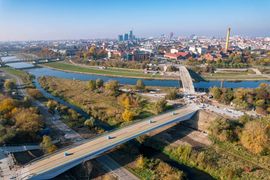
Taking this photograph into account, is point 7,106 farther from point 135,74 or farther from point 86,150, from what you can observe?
point 135,74

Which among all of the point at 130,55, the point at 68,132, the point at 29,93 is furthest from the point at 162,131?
the point at 130,55

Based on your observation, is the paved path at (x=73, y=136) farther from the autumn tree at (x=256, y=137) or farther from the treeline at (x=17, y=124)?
the autumn tree at (x=256, y=137)

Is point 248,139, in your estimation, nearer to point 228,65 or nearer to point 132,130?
point 132,130

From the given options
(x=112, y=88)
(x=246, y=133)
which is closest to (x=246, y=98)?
(x=246, y=133)

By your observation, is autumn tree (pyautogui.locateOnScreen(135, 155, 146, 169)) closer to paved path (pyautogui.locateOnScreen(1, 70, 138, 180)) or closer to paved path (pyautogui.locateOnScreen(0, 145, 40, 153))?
paved path (pyautogui.locateOnScreen(1, 70, 138, 180))

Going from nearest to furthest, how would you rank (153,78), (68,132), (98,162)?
(98,162)
(68,132)
(153,78)

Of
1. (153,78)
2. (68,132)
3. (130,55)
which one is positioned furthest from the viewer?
(130,55)
